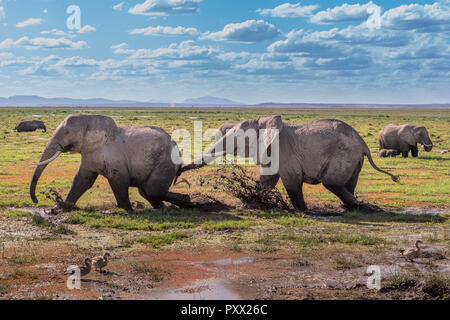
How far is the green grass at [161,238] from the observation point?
30.7 feet

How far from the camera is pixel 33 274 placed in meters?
7.46

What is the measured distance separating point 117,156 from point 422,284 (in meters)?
7.38

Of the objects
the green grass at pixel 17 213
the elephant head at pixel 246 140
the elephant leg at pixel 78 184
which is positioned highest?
the elephant head at pixel 246 140

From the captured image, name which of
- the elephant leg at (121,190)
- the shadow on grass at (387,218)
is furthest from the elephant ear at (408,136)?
the elephant leg at (121,190)

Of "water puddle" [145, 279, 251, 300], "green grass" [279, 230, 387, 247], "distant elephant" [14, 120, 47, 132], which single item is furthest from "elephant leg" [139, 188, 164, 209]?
"distant elephant" [14, 120, 47, 132]

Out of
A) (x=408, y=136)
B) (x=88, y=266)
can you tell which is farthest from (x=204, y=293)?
(x=408, y=136)

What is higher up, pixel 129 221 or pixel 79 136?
pixel 79 136

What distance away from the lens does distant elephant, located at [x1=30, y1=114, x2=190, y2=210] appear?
12.2 meters

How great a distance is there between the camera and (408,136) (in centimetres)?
2625

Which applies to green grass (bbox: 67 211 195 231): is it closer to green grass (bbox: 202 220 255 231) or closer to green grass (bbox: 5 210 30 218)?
green grass (bbox: 202 220 255 231)

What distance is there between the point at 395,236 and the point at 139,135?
5.99 meters

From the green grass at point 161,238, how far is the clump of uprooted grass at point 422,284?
386 centimetres

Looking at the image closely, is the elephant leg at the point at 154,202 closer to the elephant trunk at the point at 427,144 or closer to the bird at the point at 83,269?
the bird at the point at 83,269

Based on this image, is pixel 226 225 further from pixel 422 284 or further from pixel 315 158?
pixel 422 284
